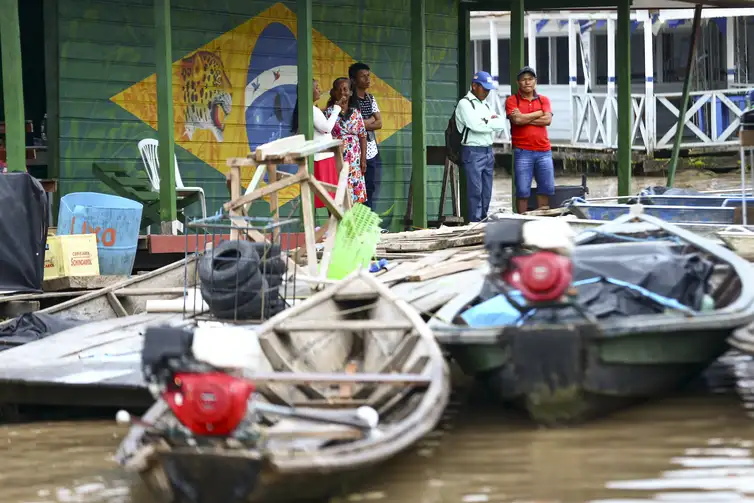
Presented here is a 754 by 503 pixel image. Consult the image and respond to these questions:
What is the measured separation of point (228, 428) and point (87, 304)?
182 inches

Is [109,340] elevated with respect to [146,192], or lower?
lower

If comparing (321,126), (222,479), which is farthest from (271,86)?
(222,479)

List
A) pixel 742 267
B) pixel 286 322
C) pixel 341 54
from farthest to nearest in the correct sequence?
pixel 341 54, pixel 742 267, pixel 286 322

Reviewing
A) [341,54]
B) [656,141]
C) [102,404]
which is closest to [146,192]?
[341,54]

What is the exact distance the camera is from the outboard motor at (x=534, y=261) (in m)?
7.01

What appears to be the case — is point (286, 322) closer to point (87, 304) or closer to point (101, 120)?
point (87, 304)

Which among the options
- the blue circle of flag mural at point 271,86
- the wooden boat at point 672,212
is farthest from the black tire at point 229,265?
the blue circle of flag mural at point 271,86

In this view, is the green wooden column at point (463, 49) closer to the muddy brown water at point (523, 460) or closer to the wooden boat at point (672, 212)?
the wooden boat at point (672, 212)

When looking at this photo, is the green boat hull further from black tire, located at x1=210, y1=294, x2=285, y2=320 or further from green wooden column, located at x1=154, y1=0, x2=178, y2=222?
green wooden column, located at x1=154, y1=0, x2=178, y2=222

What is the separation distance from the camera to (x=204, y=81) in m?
14.2

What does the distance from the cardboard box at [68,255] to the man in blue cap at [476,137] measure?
17.2 feet

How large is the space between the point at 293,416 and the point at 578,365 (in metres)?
1.67

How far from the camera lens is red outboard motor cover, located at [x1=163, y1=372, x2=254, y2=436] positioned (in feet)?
18.4

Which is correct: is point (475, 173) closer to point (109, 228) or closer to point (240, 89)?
point (240, 89)
